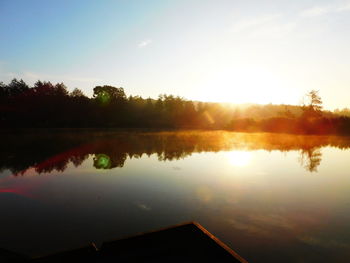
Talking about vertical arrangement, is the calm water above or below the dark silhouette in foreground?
below

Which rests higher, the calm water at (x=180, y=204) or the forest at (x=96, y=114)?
the forest at (x=96, y=114)

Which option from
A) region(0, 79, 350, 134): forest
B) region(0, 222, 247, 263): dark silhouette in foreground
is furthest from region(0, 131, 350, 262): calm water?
region(0, 79, 350, 134): forest

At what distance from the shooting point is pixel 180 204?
12.3 meters

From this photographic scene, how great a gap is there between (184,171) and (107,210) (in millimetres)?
9481

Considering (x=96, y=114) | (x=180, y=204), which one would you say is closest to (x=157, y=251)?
(x=180, y=204)

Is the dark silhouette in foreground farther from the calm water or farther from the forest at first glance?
the forest

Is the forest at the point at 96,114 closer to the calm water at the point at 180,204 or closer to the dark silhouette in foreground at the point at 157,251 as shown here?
the calm water at the point at 180,204

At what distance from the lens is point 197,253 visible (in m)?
6.13

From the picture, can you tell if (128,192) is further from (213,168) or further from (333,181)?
(333,181)

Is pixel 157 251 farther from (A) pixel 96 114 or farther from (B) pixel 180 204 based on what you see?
(A) pixel 96 114

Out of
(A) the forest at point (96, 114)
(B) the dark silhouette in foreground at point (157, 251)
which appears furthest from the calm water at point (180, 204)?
(A) the forest at point (96, 114)

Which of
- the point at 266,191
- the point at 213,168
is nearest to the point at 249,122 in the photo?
the point at 213,168

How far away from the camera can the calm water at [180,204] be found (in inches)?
339

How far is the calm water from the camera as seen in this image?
861cm
